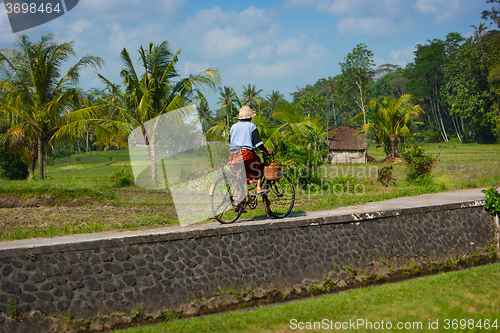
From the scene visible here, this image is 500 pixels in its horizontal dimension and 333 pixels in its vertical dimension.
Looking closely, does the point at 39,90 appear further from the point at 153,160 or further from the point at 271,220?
the point at 271,220

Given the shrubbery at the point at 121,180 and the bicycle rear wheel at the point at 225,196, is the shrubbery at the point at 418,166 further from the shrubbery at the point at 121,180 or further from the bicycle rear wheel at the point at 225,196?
the shrubbery at the point at 121,180

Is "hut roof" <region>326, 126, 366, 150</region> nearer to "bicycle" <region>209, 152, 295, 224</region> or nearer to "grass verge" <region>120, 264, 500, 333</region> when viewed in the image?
"bicycle" <region>209, 152, 295, 224</region>

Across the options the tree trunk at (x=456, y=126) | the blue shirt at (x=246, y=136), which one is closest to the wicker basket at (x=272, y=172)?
the blue shirt at (x=246, y=136)

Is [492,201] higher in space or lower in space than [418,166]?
lower

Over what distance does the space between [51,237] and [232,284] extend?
Answer: 348 centimetres

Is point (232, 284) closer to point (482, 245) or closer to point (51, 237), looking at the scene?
point (51, 237)

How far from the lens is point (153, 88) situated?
1881 cm

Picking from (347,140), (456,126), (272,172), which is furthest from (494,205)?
(456,126)

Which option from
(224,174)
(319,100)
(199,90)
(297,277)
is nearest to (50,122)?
(199,90)

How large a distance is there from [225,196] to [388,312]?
315 centimetres

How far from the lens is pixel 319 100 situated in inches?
1768

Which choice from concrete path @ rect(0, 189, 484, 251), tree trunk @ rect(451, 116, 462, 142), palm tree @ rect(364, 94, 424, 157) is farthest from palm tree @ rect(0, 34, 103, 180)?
tree trunk @ rect(451, 116, 462, 142)

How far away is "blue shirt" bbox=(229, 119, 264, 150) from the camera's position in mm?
6477

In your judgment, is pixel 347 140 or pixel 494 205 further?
pixel 347 140
